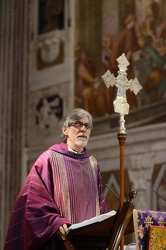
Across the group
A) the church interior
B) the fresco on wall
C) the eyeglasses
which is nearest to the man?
the eyeglasses

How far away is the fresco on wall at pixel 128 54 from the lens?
1087 cm

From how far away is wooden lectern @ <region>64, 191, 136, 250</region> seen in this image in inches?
218

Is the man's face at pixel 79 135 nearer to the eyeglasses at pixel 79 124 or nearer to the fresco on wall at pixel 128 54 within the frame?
the eyeglasses at pixel 79 124

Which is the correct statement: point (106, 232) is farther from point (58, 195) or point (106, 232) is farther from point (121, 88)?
point (121, 88)

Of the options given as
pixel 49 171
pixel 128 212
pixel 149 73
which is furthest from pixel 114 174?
pixel 128 212

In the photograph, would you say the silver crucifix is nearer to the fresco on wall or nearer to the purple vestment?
the purple vestment

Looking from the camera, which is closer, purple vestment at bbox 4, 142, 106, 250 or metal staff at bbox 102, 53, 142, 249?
purple vestment at bbox 4, 142, 106, 250

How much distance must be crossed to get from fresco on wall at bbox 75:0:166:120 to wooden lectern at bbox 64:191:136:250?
5098 mm

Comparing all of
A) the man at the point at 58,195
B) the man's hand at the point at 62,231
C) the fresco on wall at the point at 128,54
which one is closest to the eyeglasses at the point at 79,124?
the man at the point at 58,195

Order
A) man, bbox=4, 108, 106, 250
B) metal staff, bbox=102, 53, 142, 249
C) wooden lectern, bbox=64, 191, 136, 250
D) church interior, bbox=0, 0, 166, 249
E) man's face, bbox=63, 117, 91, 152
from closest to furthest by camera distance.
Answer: wooden lectern, bbox=64, 191, 136, 250, man, bbox=4, 108, 106, 250, metal staff, bbox=102, 53, 142, 249, man's face, bbox=63, 117, 91, 152, church interior, bbox=0, 0, 166, 249

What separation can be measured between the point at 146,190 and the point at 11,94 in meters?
3.88

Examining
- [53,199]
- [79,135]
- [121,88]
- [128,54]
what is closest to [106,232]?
[53,199]

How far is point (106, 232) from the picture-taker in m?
5.72

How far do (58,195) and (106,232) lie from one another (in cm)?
72
